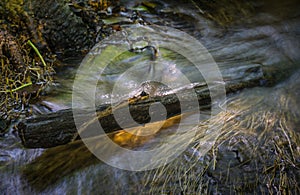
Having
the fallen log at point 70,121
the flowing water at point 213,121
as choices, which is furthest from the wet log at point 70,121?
the flowing water at point 213,121

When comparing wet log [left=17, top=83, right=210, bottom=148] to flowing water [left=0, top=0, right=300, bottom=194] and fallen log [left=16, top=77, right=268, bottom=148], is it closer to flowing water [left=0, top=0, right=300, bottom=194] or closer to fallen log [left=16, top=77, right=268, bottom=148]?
fallen log [left=16, top=77, right=268, bottom=148]

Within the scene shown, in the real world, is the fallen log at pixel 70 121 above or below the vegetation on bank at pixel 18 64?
below

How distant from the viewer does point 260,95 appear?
3.17m

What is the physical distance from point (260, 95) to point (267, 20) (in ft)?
4.42

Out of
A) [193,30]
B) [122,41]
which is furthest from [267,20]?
[122,41]

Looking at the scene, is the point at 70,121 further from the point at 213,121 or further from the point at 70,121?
the point at 213,121

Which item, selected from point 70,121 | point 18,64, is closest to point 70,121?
point 70,121

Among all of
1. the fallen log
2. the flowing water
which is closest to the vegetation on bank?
the flowing water

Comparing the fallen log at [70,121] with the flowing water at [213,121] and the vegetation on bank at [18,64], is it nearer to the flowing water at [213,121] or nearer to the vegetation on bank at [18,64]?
the flowing water at [213,121]

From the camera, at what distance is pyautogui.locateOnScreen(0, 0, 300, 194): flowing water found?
236 cm

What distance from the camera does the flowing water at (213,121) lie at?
2.36 meters

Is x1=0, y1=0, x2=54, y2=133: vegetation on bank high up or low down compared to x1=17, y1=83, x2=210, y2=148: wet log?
up

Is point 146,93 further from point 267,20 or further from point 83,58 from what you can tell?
point 267,20

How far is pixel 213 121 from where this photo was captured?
2814 mm
